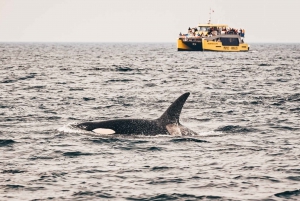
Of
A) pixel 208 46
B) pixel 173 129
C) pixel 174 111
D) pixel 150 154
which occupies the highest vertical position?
pixel 174 111

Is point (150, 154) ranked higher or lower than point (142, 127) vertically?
lower

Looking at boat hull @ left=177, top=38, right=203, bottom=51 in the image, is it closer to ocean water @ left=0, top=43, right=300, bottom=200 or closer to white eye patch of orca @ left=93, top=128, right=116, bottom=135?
ocean water @ left=0, top=43, right=300, bottom=200

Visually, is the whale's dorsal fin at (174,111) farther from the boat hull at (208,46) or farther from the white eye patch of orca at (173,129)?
the boat hull at (208,46)

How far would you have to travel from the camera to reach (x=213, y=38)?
118m

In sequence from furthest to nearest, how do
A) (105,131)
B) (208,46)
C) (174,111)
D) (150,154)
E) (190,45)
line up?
(190,45)
(208,46)
(105,131)
(174,111)
(150,154)

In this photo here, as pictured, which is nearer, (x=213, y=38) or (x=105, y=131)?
(x=105, y=131)

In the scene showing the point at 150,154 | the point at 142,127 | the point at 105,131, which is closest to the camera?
the point at 150,154

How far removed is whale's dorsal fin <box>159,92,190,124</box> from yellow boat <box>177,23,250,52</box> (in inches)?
3925

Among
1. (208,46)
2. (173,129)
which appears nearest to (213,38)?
(208,46)

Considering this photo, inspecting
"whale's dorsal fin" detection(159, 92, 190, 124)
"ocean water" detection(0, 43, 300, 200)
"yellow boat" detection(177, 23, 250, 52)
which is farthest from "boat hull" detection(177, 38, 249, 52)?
"whale's dorsal fin" detection(159, 92, 190, 124)

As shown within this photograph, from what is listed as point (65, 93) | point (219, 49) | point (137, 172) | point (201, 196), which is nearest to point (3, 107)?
point (65, 93)

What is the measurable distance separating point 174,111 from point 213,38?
10288 centimetres

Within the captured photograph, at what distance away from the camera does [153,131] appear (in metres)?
17.3

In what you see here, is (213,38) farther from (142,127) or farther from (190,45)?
(142,127)
